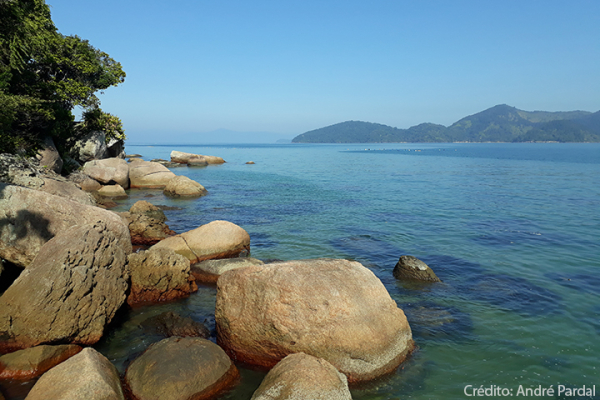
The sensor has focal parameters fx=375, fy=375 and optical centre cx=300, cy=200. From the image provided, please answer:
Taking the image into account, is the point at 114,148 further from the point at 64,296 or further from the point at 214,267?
the point at 64,296

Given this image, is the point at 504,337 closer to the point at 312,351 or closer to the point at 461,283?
the point at 461,283

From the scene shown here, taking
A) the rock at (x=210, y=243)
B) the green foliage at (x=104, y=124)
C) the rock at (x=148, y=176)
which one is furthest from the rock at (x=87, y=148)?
the rock at (x=210, y=243)

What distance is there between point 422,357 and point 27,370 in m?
7.76

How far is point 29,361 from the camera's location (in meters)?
6.96

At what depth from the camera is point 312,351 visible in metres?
7.21

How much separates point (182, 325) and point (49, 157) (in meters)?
20.7

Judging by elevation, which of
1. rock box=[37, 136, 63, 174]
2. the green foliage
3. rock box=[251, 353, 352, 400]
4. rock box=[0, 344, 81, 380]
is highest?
the green foliage

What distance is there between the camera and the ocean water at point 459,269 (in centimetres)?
780

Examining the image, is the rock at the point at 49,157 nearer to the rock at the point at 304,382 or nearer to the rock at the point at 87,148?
the rock at the point at 87,148

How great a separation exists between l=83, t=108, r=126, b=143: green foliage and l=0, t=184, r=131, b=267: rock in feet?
89.2

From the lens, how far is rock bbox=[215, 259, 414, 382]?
7227 mm

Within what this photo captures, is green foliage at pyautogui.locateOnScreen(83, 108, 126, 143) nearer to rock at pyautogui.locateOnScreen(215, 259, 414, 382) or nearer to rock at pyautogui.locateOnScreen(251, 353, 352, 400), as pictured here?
rock at pyautogui.locateOnScreen(215, 259, 414, 382)

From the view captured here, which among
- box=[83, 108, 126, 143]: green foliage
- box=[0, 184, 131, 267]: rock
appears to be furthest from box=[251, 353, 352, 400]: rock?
box=[83, 108, 126, 143]: green foliage

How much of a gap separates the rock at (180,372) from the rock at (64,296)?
1.90m
